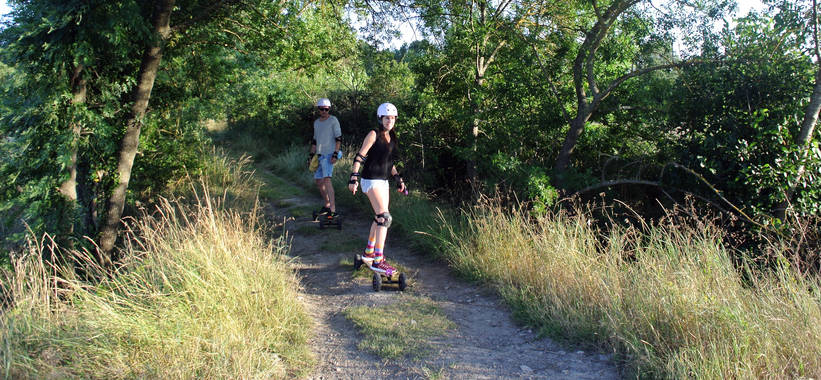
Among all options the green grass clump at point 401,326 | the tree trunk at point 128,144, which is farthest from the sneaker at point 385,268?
the tree trunk at point 128,144

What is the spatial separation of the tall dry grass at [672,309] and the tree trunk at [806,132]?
85.3 inches

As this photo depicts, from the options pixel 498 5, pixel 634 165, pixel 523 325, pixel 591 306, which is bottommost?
pixel 523 325

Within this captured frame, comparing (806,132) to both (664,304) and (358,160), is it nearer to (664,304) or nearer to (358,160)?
(664,304)

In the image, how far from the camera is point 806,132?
6309 mm

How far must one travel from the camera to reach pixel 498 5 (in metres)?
8.84

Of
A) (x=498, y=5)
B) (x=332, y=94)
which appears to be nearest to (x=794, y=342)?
(x=498, y=5)

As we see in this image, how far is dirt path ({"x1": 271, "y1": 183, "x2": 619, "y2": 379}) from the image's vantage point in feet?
13.2

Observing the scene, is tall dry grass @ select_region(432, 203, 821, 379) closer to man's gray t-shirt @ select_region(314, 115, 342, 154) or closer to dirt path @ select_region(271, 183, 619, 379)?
dirt path @ select_region(271, 183, 619, 379)

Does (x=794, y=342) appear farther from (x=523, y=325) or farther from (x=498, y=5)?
(x=498, y=5)

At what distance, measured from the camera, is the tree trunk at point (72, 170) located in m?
6.31

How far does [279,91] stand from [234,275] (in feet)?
49.3

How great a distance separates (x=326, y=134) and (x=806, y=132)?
6496 millimetres

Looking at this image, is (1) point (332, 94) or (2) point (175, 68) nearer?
(2) point (175, 68)

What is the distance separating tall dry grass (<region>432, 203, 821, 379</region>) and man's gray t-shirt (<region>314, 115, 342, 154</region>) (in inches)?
160
